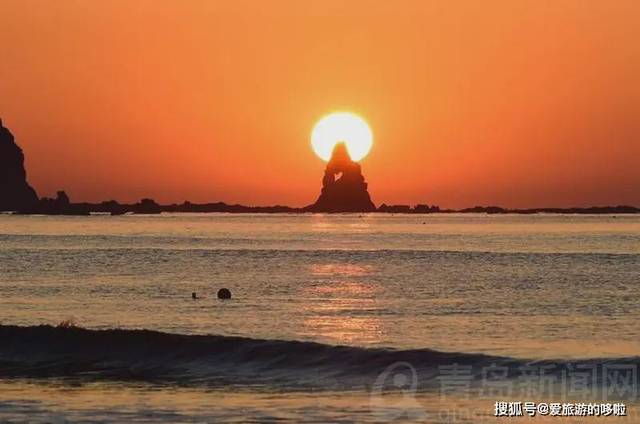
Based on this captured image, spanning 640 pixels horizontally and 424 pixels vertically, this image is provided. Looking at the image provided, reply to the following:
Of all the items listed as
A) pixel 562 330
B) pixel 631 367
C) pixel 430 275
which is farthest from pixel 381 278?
pixel 631 367

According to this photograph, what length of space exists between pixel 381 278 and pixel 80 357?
52170mm

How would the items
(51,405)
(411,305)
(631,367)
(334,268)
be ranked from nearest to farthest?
(51,405) < (631,367) < (411,305) < (334,268)

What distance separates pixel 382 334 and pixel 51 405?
20772mm

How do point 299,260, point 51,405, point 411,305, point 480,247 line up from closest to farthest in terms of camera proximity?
point 51,405
point 411,305
point 299,260
point 480,247

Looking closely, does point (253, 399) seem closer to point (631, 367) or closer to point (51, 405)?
point (51, 405)

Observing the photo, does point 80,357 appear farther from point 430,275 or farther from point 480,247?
point 480,247

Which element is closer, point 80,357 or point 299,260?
point 80,357

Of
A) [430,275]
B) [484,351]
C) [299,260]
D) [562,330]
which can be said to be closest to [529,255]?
[299,260]

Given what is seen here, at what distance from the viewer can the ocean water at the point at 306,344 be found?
30922mm

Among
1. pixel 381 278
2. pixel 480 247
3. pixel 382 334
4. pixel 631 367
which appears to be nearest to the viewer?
pixel 631 367

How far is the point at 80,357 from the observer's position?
41.3 m

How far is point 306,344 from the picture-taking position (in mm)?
41906

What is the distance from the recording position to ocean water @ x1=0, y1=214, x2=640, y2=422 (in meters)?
30.9

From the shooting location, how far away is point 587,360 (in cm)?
3941
